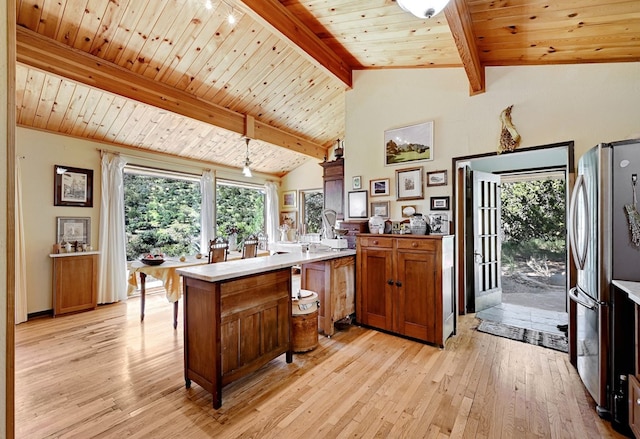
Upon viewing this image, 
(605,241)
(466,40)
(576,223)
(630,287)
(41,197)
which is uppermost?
(466,40)

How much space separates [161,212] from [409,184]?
4362mm

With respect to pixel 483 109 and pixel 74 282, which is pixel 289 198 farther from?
pixel 483 109

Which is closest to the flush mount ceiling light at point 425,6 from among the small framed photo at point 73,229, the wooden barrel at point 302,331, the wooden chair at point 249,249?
the wooden barrel at point 302,331

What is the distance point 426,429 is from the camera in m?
1.75

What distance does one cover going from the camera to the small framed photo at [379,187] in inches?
145

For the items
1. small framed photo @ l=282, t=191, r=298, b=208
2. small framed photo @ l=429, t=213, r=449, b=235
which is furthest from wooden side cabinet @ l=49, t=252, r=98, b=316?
small framed photo @ l=429, t=213, r=449, b=235

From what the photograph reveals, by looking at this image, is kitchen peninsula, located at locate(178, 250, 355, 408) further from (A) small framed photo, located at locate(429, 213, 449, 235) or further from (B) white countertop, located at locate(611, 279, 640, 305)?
(B) white countertop, located at locate(611, 279, 640, 305)

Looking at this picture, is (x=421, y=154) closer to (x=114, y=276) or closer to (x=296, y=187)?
(x=296, y=187)

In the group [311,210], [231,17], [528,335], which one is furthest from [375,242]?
[311,210]

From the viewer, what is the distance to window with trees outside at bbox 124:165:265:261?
15.9 ft

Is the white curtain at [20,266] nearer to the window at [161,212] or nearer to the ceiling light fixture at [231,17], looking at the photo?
the window at [161,212]

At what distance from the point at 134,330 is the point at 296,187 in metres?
4.62

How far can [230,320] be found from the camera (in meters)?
2.00

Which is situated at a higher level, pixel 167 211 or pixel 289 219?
pixel 167 211
